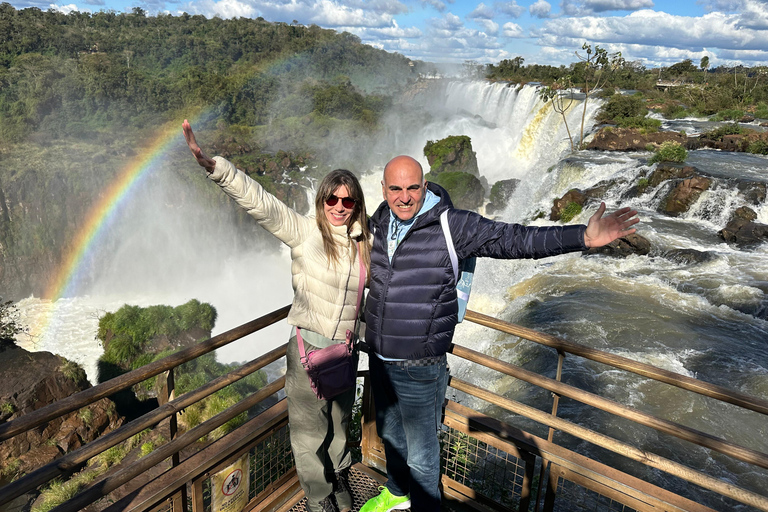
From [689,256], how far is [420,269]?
10.2m

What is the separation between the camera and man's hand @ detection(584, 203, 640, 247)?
174 centimetres

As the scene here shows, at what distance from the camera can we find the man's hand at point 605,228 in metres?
1.74

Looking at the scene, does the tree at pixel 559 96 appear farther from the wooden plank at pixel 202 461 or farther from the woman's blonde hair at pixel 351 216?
the wooden plank at pixel 202 461

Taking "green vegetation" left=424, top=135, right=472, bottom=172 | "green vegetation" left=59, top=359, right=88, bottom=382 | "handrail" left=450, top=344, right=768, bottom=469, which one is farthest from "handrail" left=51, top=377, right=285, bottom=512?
"green vegetation" left=424, top=135, right=472, bottom=172

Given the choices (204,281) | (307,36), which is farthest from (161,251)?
(307,36)

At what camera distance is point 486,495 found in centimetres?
256

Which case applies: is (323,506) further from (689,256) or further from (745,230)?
(745,230)

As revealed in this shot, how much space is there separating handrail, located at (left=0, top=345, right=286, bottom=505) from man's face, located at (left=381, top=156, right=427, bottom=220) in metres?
1.07

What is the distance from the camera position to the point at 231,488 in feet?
7.50

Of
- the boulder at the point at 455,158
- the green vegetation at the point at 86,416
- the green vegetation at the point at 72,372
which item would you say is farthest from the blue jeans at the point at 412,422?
the boulder at the point at 455,158

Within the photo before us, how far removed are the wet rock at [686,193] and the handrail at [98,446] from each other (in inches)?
512

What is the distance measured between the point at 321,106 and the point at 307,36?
3137cm

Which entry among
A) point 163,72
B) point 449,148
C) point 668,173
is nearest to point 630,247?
point 668,173

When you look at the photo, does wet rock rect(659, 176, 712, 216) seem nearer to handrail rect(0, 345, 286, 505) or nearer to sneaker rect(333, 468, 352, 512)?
sneaker rect(333, 468, 352, 512)
